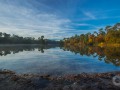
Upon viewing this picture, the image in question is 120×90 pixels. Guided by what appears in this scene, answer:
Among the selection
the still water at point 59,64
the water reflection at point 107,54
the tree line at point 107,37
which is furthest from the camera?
the tree line at point 107,37

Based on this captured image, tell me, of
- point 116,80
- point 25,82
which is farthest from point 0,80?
point 116,80

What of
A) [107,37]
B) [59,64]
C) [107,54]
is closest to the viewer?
[59,64]

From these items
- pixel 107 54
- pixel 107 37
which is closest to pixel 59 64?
pixel 107 54

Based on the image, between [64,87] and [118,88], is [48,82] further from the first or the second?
[118,88]

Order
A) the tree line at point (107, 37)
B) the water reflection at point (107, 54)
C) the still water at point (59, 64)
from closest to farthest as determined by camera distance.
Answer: the still water at point (59, 64) → the water reflection at point (107, 54) → the tree line at point (107, 37)

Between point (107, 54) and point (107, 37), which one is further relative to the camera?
point (107, 37)

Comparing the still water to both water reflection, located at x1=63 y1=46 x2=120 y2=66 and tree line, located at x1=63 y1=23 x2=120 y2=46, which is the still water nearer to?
water reflection, located at x1=63 y1=46 x2=120 y2=66

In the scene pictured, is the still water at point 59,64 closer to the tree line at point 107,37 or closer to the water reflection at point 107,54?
the water reflection at point 107,54

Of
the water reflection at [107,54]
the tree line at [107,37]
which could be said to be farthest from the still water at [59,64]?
the tree line at [107,37]

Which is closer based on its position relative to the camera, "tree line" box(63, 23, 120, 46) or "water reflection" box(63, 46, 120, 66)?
"water reflection" box(63, 46, 120, 66)

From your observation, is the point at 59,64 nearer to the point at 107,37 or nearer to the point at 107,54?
the point at 107,54

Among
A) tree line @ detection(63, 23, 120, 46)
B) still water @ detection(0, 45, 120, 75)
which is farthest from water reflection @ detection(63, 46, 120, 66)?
tree line @ detection(63, 23, 120, 46)

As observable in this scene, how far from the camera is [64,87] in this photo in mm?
10078

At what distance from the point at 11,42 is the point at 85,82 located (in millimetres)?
156409
